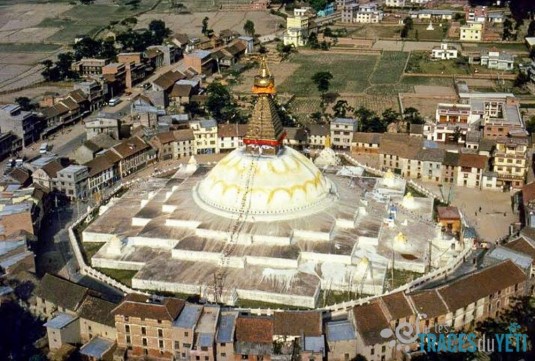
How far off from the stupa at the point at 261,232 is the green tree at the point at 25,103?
21.9 m

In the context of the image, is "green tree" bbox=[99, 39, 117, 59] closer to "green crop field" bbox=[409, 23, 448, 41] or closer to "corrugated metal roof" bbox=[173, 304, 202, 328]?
"green crop field" bbox=[409, 23, 448, 41]

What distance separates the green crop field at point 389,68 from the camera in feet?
221

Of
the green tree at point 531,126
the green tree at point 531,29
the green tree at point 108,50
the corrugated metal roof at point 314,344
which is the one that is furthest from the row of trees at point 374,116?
the green tree at point 531,29

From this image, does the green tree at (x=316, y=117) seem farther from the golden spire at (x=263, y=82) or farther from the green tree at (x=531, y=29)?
the green tree at (x=531, y=29)

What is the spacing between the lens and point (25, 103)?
5797 cm

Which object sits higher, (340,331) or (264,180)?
(264,180)

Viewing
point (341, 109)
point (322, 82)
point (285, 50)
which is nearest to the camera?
point (341, 109)

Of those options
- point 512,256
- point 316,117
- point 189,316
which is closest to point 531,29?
point 316,117

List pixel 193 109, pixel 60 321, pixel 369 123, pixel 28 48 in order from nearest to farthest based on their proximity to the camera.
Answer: pixel 60 321
pixel 369 123
pixel 193 109
pixel 28 48

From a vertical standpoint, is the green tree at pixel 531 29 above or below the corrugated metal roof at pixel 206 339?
above

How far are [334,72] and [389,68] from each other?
5.86 meters

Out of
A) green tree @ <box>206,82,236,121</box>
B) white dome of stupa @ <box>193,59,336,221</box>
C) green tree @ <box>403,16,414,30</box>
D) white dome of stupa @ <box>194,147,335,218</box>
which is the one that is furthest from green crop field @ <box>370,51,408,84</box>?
white dome of stupa @ <box>194,147,335,218</box>

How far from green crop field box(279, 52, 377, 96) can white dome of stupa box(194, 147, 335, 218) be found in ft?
89.7

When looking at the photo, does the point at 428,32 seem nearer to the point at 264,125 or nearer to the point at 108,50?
the point at 108,50
